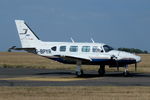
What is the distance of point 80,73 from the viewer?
3294cm

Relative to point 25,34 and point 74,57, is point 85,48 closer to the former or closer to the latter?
point 74,57

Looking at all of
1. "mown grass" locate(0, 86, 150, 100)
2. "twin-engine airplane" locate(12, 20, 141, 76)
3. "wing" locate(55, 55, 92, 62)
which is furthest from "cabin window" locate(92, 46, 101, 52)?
"mown grass" locate(0, 86, 150, 100)

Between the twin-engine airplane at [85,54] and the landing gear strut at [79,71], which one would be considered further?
the landing gear strut at [79,71]

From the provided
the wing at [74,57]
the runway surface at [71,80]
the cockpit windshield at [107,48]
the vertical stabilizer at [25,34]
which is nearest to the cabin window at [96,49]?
the cockpit windshield at [107,48]

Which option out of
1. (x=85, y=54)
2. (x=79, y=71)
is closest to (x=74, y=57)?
(x=79, y=71)

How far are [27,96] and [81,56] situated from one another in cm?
1549

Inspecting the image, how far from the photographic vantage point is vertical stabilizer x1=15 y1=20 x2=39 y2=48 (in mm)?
38719

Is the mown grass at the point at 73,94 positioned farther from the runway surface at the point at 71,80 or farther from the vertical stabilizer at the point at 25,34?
the vertical stabilizer at the point at 25,34

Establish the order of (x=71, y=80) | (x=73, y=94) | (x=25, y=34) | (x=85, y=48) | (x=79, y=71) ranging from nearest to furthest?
1. (x=73, y=94)
2. (x=71, y=80)
3. (x=79, y=71)
4. (x=85, y=48)
5. (x=25, y=34)

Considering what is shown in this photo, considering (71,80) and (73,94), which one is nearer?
(73,94)

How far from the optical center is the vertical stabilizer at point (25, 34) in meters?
38.7

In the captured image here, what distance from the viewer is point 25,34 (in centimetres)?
3922

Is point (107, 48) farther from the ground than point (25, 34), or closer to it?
closer to it

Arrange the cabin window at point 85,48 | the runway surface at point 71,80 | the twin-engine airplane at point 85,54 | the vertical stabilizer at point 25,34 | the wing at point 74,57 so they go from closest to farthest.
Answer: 1. the runway surface at point 71,80
2. the wing at point 74,57
3. the twin-engine airplane at point 85,54
4. the cabin window at point 85,48
5. the vertical stabilizer at point 25,34
